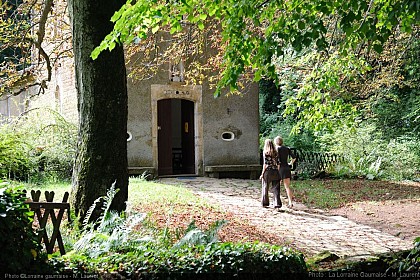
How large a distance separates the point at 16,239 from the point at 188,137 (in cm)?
1557

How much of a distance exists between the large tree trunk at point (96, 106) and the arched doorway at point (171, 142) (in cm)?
1046

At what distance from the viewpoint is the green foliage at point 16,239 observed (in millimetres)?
3559

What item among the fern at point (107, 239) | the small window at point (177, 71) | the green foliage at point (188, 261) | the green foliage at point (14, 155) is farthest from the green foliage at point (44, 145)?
the green foliage at point (188, 261)

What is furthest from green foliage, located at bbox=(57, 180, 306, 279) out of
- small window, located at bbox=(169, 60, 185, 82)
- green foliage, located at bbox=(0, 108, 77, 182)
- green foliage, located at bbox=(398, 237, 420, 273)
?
small window, located at bbox=(169, 60, 185, 82)

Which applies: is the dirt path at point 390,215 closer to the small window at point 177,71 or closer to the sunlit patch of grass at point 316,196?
the sunlit patch of grass at point 316,196

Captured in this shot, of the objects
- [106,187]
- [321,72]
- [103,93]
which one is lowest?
[106,187]

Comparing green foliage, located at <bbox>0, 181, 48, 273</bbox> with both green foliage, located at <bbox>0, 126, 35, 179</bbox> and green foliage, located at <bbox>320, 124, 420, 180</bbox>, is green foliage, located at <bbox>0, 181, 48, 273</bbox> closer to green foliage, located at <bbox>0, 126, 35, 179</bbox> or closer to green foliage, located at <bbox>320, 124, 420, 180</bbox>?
green foliage, located at <bbox>0, 126, 35, 179</bbox>

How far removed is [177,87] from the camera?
17.2 metres

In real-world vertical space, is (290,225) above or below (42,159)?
below

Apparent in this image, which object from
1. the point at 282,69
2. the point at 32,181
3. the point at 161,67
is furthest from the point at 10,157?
the point at 282,69

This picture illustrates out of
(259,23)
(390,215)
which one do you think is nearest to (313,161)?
(390,215)

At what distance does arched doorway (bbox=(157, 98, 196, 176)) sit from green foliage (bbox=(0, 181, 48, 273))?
45.6 feet

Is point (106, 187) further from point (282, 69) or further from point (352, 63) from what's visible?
point (282, 69)

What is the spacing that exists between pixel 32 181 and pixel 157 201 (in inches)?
205
